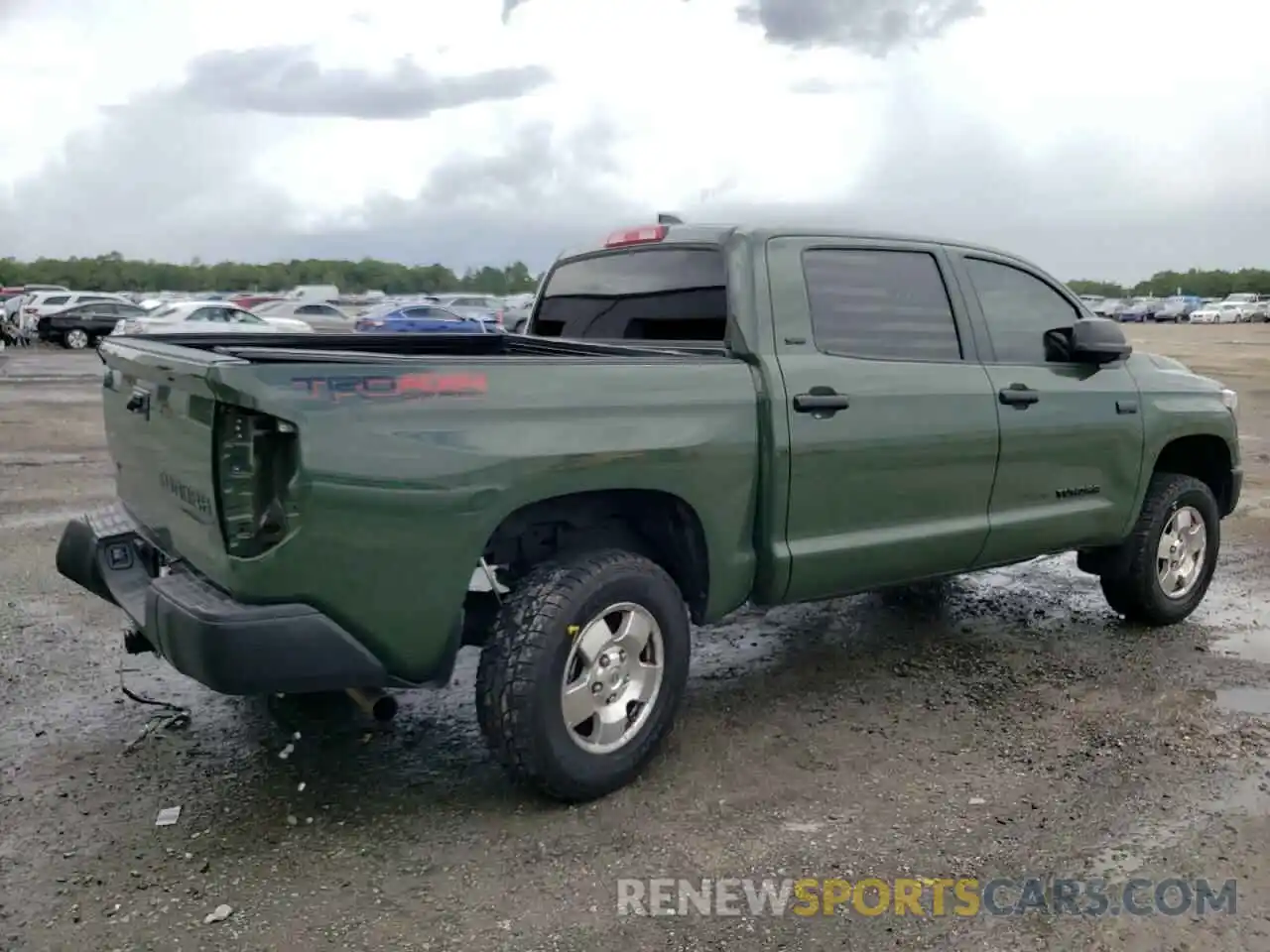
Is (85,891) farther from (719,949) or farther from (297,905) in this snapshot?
(719,949)

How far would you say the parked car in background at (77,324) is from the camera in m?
31.5

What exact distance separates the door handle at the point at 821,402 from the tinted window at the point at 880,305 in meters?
0.20

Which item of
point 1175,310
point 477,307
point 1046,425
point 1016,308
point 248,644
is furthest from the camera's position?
point 1175,310

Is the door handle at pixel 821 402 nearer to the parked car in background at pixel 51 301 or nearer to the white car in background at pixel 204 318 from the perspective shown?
the white car in background at pixel 204 318

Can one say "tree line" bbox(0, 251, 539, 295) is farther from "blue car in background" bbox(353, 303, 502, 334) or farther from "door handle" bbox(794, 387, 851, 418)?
"door handle" bbox(794, 387, 851, 418)

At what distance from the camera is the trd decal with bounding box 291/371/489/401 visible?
3109 millimetres

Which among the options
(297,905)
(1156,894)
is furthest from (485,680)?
(1156,894)

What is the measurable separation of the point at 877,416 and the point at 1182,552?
244 cm

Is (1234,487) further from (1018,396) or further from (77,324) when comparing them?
(77,324)

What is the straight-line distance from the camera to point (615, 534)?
160 inches

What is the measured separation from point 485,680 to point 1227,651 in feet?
12.3

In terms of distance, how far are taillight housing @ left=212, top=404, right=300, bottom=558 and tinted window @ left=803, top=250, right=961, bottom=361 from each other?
2.04 meters

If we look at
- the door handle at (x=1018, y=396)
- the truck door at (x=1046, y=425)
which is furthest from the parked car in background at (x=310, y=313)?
the door handle at (x=1018, y=396)

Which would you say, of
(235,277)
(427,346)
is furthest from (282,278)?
(427,346)
